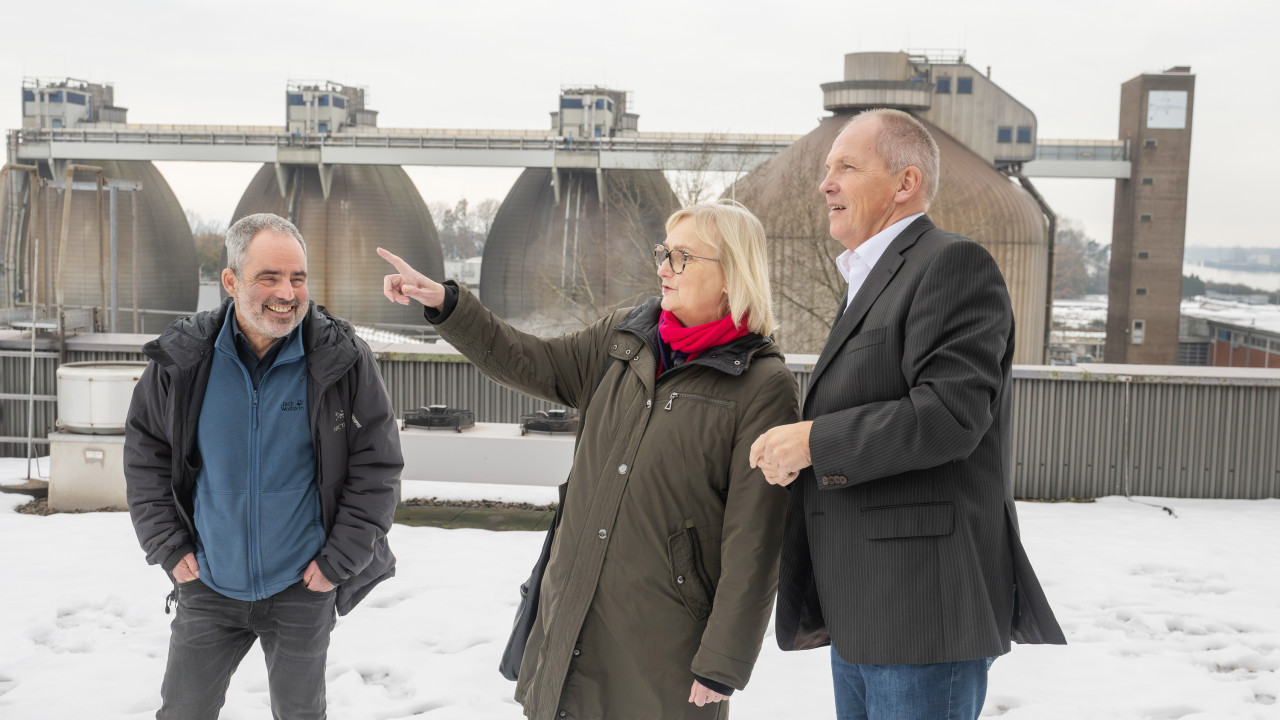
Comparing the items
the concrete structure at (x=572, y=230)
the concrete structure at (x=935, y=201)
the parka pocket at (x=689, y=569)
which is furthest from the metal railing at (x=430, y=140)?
the parka pocket at (x=689, y=569)

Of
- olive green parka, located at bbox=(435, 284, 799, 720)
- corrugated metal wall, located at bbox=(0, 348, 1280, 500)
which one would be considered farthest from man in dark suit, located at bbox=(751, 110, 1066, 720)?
corrugated metal wall, located at bbox=(0, 348, 1280, 500)

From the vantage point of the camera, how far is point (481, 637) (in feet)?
16.1

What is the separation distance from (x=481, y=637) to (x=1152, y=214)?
119ft

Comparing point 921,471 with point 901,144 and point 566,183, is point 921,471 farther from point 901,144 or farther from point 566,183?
point 566,183

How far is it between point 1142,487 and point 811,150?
12903 millimetres

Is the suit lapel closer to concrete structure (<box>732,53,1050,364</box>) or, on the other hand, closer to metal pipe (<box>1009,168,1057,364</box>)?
concrete structure (<box>732,53,1050,364</box>)

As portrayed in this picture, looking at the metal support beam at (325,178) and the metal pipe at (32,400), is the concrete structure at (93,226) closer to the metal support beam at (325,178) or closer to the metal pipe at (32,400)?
the metal support beam at (325,178)

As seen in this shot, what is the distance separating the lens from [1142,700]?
4.33m

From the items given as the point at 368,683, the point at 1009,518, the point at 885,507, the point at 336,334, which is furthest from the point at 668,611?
the point at 368,683

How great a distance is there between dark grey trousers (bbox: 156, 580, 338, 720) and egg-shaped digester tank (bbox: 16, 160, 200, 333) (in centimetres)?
3254

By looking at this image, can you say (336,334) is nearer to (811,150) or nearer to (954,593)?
(954,593)

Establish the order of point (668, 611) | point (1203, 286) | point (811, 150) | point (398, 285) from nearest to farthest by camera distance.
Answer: point (668, 611)
point (398, 285)
point (811, 150)
point (1203, 286)

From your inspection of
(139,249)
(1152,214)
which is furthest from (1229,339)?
(139,249)

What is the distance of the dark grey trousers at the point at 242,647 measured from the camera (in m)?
2.70
